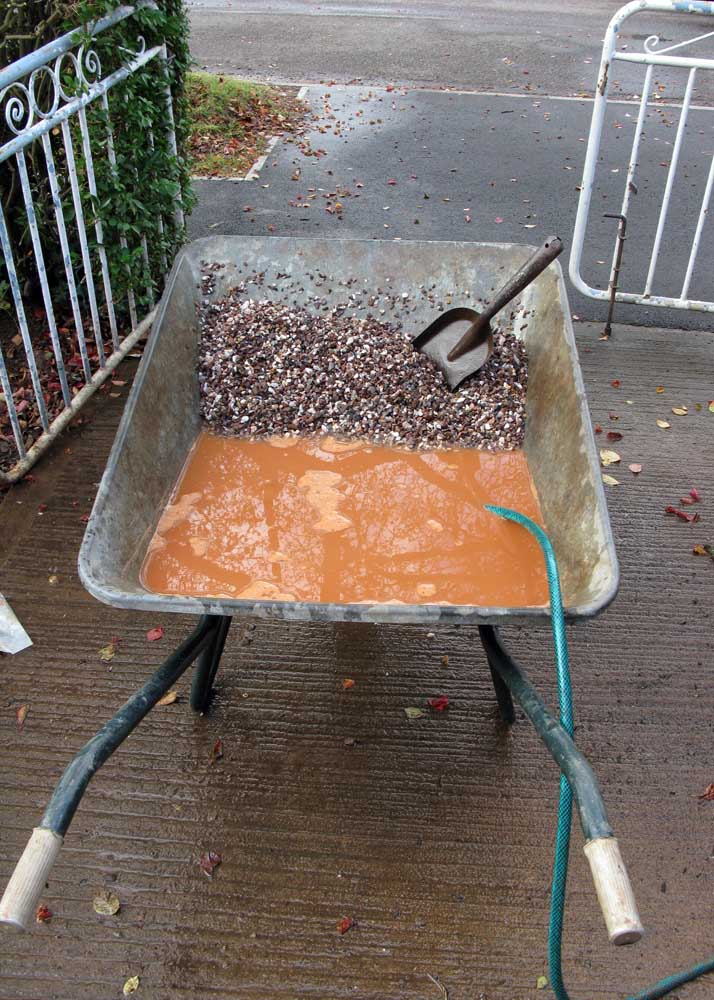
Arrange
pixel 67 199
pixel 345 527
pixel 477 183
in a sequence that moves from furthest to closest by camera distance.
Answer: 1. pixel 477 183
2. pixel 67 199
3. pixel 345 527

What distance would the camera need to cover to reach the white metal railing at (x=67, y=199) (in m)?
2.80

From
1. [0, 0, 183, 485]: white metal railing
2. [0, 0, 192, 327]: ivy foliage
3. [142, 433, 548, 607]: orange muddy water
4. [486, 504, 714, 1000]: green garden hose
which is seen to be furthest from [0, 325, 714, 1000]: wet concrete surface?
[0, 0, 192, 327]: ivy foliage

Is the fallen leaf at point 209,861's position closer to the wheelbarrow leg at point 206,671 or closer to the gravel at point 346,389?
the wheelbarrow leg at point 206,671

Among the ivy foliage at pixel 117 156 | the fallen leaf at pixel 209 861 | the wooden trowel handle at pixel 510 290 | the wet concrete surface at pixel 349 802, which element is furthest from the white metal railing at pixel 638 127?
the fallen leaf at pixel 209 861

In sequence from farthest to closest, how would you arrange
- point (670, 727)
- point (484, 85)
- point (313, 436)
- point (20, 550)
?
point (484, 85) < point (20, 550) < point (313, 436) < point (670, 727)

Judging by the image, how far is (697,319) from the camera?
438 centimetres

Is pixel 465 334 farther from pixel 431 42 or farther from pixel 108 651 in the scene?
pixel 431 42

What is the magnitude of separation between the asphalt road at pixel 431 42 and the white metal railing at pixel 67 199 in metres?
5.86

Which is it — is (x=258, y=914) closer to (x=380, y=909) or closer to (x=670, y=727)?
(x=380, y=909)

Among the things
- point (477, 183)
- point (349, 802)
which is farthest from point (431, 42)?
point (349, 802)

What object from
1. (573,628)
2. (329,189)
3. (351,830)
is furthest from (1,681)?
(329,189)

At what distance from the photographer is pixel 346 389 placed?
2.51 m

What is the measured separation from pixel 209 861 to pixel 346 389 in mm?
1391

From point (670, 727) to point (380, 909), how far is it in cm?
99
